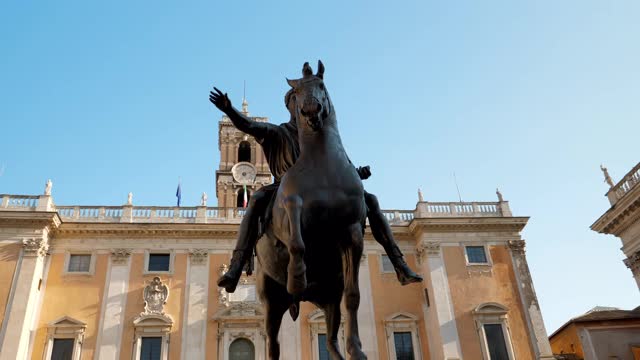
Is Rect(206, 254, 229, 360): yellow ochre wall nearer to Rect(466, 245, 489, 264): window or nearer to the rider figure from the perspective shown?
Rect(466, 245, 489, 264): window

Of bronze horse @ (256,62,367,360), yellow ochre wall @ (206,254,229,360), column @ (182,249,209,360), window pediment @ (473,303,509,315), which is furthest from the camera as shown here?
window pediment @ (473,303,509,315)

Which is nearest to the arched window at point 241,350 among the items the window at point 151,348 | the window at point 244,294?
the window at point 244,294

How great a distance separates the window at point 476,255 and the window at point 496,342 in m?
3.49

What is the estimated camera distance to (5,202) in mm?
28328

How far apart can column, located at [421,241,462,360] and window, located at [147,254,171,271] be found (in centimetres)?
1358

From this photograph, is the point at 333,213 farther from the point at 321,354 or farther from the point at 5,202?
the point at 5,202

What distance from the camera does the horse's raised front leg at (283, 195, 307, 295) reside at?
4.41 meters

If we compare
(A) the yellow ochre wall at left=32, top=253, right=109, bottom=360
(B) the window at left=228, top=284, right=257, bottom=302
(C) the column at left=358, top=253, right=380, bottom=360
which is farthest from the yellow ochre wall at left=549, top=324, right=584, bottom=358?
(A) the yellow ochre wall at left=32, top=253, right=109, bottom=360

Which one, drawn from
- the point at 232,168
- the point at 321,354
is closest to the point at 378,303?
the point at 321,354

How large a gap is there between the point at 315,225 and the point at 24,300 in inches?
1007

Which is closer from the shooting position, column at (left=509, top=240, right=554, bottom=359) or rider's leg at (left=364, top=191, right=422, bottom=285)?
rider's leg at (left=364, top=191, right=422, bottom=285)

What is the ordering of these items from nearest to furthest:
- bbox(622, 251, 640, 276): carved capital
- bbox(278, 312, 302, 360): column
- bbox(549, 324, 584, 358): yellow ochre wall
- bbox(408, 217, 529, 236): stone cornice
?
bbox(622, 251, 640, 276): carved capital → bbox(278, 312, 302, 360): column → bbox(549, 324, 584, 358): yellow ochre wall → bbox(408, 217, 529, 236): stone cornice

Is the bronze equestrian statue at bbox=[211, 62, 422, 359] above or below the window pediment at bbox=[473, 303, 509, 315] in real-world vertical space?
below

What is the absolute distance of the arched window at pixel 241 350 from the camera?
2697cm
